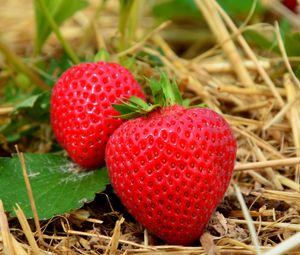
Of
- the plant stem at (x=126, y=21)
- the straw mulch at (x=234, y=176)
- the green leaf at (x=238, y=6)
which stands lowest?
the straw mulch at (x=234, y=176)

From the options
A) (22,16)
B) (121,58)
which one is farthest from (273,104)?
(22,16)

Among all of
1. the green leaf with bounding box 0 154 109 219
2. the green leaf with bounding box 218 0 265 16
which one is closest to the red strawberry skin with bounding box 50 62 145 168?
the green leaf with bounding box 0 154 109 219

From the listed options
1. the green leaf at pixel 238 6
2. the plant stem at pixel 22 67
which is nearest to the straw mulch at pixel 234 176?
the green leaf at pixel 238 6

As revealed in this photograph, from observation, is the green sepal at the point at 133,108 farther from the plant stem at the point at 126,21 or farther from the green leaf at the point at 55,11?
the green leaf at the point at 55,11

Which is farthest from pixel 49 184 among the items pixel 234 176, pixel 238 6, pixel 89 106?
pixel 238 6

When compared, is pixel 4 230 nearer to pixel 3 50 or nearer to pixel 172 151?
pixel 172 151

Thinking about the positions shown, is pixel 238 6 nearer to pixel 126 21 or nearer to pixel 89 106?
pixel 126 21
